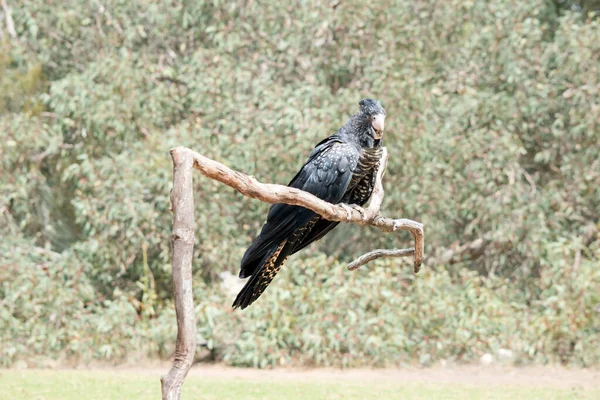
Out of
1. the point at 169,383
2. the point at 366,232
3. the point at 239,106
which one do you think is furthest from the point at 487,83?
the point at 169,383

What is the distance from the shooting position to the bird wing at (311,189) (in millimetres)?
4004

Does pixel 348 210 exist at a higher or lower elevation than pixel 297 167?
lower

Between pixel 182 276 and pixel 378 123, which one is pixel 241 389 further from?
pixel 182 276

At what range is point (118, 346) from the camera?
773cm

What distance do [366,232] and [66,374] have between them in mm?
3369

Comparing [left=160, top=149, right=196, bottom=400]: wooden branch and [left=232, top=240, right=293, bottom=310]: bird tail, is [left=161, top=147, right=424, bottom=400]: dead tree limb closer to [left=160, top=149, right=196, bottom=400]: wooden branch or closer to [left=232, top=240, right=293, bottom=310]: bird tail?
[left=160, top=149, right=196, bottom=400]: wooden branch

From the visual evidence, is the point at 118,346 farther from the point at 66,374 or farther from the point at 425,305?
the point at 425,305

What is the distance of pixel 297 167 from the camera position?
851 centimetres

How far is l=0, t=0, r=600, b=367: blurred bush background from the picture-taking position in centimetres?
778

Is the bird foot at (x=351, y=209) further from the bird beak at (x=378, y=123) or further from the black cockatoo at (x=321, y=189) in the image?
the bird beak at (x=378, y=123)

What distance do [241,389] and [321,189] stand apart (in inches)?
110

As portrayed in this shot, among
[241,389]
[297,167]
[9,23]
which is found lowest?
[241,389]

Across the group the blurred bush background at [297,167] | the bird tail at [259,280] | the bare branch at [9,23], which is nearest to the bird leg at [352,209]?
the bird tail at [259,280]

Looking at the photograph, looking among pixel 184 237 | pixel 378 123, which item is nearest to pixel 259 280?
pixel 378 123
